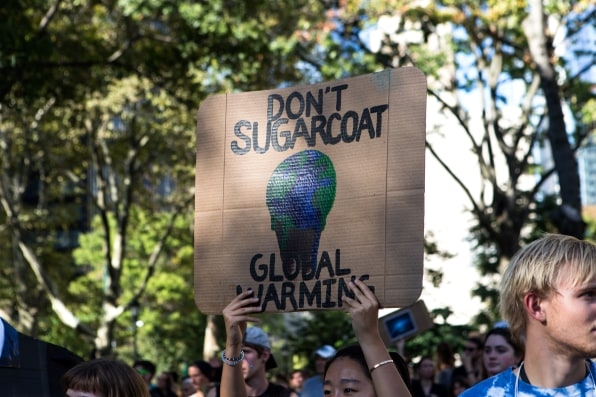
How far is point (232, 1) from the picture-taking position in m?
17.1

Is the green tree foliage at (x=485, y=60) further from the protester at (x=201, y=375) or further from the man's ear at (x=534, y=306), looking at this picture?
the man's ear at (x=534, y=306)

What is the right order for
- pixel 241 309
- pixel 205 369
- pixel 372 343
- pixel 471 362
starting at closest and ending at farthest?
1. pixel 372 343
2. pixel 241 309
3. pixel 471 362
4. pixel 205 369

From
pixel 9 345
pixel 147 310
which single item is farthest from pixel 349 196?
pixel 147 310

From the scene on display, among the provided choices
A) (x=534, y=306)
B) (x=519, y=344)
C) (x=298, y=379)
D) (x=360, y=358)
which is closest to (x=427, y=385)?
(x=298, y=379)

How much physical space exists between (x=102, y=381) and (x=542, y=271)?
5.75ft

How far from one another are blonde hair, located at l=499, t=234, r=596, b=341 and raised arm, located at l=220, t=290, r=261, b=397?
966 millimetres

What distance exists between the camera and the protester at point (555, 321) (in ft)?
11.1

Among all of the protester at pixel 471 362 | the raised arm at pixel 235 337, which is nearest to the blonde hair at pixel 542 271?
the raised arm at pixel 235 337

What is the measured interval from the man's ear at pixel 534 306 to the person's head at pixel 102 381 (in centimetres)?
161

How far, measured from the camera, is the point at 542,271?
3.45 metres

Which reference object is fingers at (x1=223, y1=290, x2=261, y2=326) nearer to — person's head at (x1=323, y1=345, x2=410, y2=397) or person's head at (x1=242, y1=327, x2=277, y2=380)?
person's head at (x1=323, y1=345, x2=410, y2=397)

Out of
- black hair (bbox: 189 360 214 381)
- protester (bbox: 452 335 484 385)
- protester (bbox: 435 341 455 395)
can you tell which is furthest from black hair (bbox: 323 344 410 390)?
protester (bbox: 435 341 455 395)

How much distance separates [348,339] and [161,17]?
636 cm

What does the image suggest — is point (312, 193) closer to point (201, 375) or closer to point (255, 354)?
point (255, 354)
